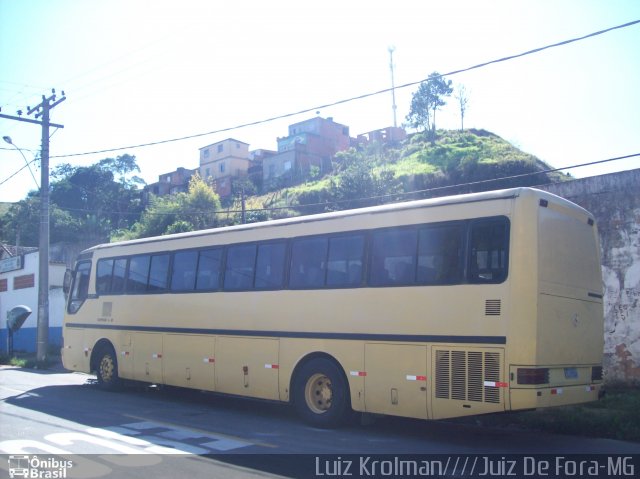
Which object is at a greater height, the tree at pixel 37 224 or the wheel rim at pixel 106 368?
the tree at pixel 37 224

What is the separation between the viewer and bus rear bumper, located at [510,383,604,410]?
25.1ft

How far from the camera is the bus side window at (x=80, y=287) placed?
16109 mm

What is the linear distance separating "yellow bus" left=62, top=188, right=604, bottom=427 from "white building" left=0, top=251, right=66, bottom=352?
66.5 feet

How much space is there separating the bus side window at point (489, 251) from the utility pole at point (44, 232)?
740 inches

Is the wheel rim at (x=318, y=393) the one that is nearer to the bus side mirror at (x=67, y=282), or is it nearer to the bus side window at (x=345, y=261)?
the bus side window at (x=345, y=261)

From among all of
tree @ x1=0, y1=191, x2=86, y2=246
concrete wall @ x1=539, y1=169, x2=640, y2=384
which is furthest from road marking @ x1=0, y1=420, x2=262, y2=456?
tree @ x1=0, y1=191, x2=86, y2=246

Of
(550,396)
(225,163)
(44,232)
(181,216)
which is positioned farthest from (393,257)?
(225,163)

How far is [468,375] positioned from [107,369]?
400 inches

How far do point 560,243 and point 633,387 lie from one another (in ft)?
19.2

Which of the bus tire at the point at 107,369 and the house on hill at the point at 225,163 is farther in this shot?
the house on hill at the point at 225,163

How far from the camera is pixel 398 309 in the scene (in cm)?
911

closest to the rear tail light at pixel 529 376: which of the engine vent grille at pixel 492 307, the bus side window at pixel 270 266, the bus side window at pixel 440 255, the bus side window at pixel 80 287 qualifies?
the engine vent grille at pixel 492 307

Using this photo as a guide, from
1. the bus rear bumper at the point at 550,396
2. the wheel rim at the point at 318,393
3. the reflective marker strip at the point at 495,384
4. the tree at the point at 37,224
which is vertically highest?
the tree at the point at 37,224

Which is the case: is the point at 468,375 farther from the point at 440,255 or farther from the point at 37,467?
the point at 37,467
